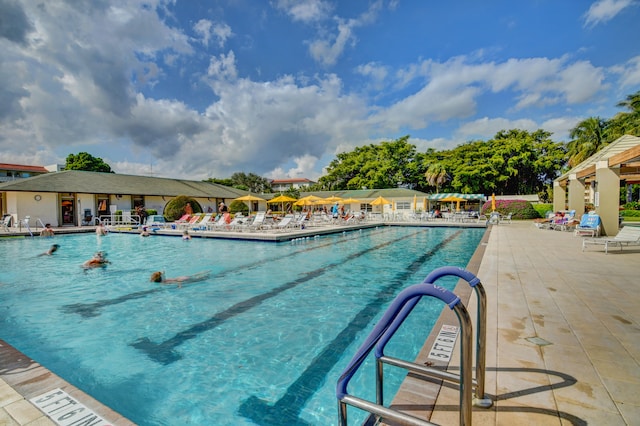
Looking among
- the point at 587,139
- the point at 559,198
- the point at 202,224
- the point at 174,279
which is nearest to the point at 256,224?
the point at 202,224

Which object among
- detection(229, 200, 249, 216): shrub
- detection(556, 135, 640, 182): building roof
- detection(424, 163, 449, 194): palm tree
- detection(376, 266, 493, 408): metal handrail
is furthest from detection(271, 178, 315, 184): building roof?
detection(376, 266, 493, 408): metal handrail

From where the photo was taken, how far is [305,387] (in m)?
3.24

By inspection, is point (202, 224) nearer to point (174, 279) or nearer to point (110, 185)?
point (174, 279)

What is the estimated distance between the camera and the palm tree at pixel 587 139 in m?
28.4

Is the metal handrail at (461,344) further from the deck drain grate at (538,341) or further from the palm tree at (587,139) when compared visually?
the palm tree at (587,139)

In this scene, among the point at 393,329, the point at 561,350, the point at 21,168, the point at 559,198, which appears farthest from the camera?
the point at 21,168

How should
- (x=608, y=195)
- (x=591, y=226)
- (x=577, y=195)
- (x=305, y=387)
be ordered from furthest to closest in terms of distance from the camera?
(x=577, y=195) < (x=591, y=226) < (x=608, y=195) < (x=305, y=387)

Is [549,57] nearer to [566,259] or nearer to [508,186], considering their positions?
[566,259]

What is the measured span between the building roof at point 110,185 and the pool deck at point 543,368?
78.0ft

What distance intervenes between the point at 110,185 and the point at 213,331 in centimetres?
2590

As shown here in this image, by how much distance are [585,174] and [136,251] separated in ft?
61.6

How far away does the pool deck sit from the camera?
191 cm

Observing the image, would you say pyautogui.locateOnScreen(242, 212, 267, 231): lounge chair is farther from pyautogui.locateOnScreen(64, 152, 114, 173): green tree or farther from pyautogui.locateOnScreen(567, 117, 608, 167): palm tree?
pyautogui.locateOnScreen(64, 152, 114, 173): green tree

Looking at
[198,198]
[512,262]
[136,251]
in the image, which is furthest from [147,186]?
[512,262]
